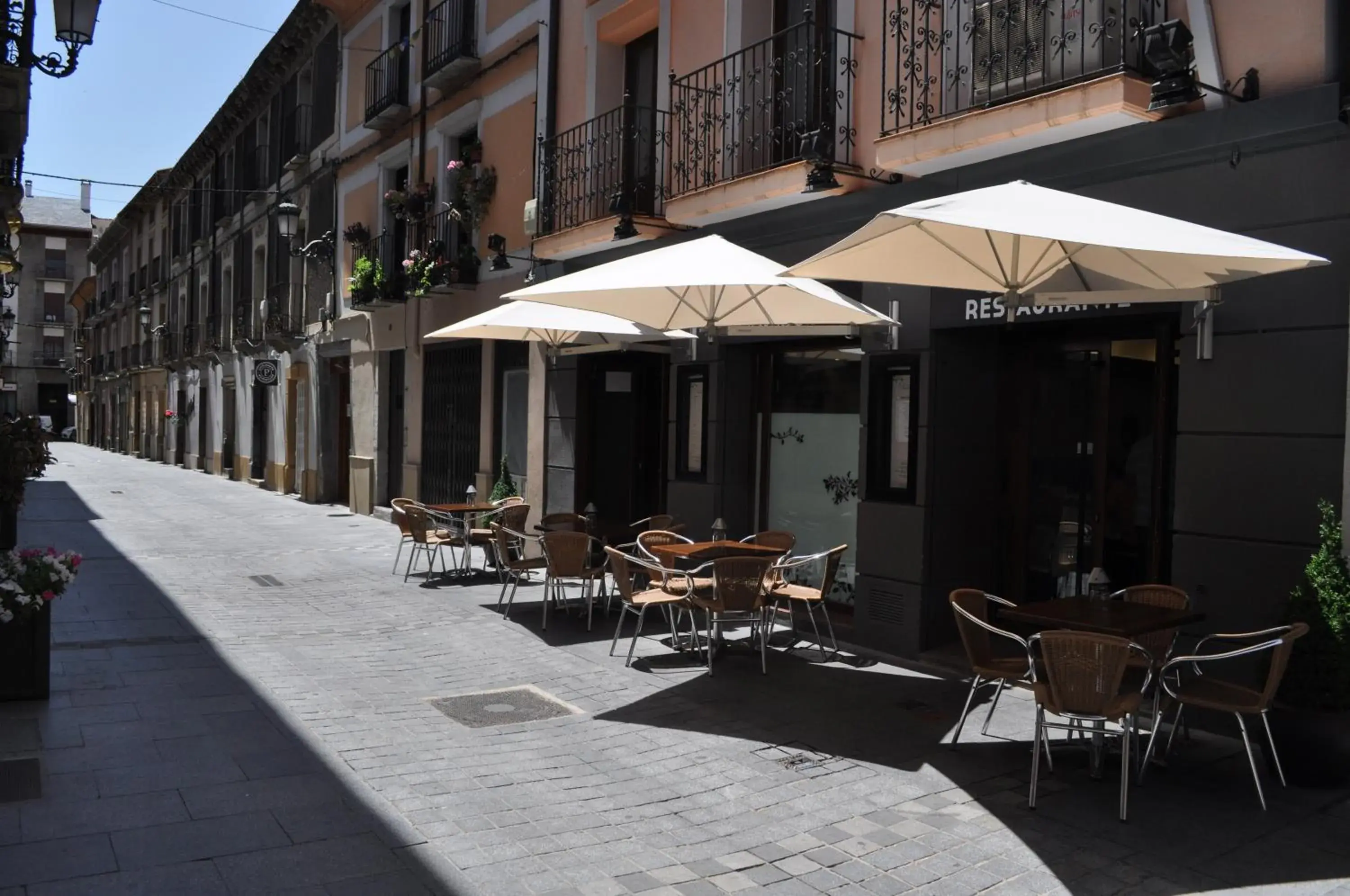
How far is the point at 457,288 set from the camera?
47.2 ft

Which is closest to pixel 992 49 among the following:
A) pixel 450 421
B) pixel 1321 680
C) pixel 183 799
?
pixel 1321 680

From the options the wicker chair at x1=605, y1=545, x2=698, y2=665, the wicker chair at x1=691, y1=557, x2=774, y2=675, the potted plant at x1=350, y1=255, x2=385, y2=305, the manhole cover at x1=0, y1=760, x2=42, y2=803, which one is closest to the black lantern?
the wicker chair at x1=605, y1=545, x2=698, y2=665

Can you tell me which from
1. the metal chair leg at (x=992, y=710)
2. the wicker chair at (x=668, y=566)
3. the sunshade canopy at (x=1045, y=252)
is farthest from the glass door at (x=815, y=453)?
the sunshade canopy at (x=1045, y=252)

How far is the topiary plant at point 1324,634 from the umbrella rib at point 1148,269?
1.36 metres

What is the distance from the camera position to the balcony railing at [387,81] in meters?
16.8

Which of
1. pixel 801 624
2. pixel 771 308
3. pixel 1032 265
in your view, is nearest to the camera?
pixel 1032 265

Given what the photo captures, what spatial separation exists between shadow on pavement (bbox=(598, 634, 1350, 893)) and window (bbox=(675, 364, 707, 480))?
3020mm

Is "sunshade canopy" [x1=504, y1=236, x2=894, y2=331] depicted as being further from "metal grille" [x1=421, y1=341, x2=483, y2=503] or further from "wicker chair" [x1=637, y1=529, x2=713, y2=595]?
"metal grille" [x1=421, y1=341, x2=483, y2=503]

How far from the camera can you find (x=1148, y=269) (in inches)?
213

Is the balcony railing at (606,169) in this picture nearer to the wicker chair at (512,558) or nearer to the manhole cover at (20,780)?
the wicker chair at (512,558)

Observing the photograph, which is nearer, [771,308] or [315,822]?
[315,822]

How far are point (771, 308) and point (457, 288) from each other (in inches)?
313

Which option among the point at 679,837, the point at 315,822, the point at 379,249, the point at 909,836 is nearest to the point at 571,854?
the point at 679,837

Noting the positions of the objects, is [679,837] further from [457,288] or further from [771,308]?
[457,288]
